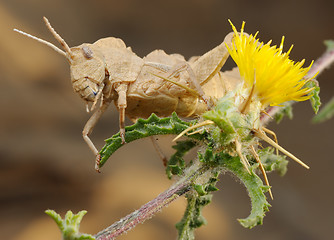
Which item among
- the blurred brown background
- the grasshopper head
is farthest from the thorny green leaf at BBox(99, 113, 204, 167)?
the blurred brown background

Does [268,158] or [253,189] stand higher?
[268,158]

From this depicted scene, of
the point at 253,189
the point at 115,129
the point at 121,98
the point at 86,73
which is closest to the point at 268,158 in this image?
the point at 253,189

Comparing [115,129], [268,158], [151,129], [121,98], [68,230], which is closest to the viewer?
[68,230]

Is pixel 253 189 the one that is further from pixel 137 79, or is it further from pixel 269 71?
pixel 137 79

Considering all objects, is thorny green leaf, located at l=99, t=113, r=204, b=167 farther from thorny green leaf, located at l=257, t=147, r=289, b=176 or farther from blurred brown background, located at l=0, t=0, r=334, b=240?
blurred brown background, located at l=0, t=0, r=334, b=240

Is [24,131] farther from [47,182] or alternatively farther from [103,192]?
[103,192]
